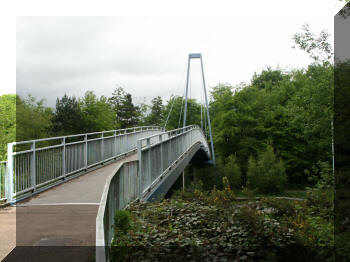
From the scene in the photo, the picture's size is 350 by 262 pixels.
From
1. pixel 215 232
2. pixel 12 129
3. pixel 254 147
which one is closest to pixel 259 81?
pixel 254 147

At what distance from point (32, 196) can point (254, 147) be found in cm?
3703

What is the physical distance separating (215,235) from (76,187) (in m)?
4.46

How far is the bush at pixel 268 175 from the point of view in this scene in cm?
3603

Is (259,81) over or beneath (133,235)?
over

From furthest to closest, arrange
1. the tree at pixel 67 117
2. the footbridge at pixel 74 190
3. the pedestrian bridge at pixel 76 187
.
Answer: the tree at pixel 67 117 → the pedestrian bridge at pixel 76 187 → the footbridge at pixel 74 190

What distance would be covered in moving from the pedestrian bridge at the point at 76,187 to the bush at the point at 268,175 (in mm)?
24597

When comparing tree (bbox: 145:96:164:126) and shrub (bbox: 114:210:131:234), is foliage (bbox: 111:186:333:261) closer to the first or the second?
shrub (bbox: 114:210:131:234)

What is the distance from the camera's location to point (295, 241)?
19.7 feet

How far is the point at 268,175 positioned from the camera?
118ft

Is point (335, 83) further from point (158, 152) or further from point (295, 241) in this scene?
point (295, 241)

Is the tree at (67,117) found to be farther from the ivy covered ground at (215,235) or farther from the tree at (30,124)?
the ivy covered ground at (215,235)

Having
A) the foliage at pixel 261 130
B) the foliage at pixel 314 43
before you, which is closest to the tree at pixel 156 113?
the foliage at pixel 261 130

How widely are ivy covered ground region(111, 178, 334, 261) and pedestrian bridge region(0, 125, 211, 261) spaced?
454 millimetres

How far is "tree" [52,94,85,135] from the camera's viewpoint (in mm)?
40875
